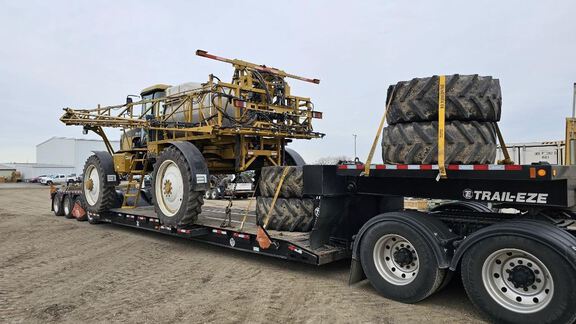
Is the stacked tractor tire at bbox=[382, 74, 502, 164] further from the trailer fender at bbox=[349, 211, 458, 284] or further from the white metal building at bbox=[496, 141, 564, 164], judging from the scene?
the white metal building at bbox=[496, 141, 564, 164]

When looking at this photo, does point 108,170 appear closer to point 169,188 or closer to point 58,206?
point 169,188

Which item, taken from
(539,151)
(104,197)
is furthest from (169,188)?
(539,151)

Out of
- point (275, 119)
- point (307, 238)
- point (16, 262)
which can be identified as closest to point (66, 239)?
point (16, 262)

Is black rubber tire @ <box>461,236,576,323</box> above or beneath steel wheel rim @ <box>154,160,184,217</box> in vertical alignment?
beneath

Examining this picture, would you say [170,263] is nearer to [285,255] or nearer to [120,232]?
[285,255]

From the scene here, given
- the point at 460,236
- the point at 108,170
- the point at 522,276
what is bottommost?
the point at 522,276

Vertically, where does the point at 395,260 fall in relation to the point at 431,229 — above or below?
below

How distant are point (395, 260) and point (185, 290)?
8.48 feet

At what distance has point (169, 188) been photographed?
8062 millimetres

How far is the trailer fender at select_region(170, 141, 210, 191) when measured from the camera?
24.1 ft

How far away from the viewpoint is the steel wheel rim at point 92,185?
36.0ft

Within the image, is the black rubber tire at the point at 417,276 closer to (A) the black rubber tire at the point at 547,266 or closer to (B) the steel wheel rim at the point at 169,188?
(A) the black rubber tire at the point at 547,266

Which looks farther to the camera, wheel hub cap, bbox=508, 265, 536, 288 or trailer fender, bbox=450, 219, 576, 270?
wheel hub cap, bbox=508, 265, 536, 288

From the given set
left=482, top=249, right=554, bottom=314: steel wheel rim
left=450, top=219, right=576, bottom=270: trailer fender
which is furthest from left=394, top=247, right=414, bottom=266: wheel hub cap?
left=482, top=249, right=554, bottom=314: steel wheel rim
